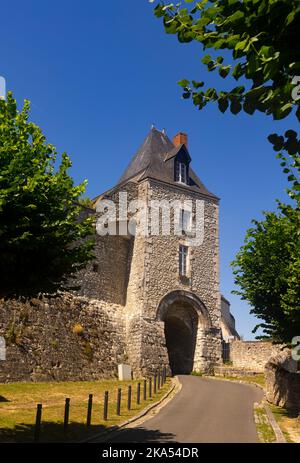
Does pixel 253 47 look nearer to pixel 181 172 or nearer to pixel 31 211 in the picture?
pixel 31 211

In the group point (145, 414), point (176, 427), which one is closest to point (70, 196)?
point (176, 427)

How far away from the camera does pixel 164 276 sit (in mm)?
25047

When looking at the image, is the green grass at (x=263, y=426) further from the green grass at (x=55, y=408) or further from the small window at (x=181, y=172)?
the small window at (x=181, y=172)

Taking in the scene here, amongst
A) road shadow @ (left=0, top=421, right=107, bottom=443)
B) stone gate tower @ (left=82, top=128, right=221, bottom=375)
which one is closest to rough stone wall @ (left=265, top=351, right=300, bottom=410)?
road shadow @ (left=0, top=421, right=107, bottom=443)

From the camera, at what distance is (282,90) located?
14.3ft

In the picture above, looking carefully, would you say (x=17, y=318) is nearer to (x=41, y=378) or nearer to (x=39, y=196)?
(x=41, y=378)

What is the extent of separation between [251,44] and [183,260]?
22594 mm

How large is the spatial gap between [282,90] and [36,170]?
5.81 m

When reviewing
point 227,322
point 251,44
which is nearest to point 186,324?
point 227,322

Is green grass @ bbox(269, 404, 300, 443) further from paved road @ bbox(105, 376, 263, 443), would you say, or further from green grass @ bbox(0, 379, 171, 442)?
green grass @ bbox(0, 379, 171, 442)

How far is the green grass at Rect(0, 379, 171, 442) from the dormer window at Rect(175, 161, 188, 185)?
13060 mm

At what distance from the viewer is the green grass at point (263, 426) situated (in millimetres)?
9516
